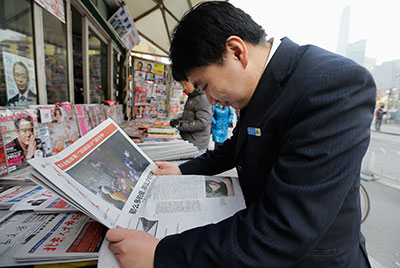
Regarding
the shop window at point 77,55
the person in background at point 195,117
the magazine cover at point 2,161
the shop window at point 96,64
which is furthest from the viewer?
the shop window at point 96,64

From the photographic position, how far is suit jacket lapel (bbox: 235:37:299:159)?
1.94ft

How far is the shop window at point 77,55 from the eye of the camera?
2.21 m

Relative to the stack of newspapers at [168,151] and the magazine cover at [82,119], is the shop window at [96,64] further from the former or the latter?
the stack of newspapers at [168,151]

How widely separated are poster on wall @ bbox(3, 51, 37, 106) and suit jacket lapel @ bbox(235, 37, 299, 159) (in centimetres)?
132

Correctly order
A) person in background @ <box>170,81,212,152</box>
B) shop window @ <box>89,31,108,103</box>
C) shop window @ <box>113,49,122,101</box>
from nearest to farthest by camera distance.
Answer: person in background @ <box>170,81,212,152</box> → shop window @ <box>89,31,108,103</box> → shop window @ <box>113,49,122,101</box>

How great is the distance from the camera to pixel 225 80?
66cm

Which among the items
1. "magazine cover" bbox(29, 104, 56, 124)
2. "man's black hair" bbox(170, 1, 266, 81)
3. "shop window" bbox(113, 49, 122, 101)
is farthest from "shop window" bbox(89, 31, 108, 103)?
"man's black hair" bbox(170, 1, 266, 81)

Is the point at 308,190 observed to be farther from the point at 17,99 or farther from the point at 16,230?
the point at 17,99

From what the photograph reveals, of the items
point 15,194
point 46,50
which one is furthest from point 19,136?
point 46,50

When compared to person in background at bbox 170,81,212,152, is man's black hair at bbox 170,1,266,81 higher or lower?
higher

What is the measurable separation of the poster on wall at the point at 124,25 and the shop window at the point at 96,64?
1.15 ft

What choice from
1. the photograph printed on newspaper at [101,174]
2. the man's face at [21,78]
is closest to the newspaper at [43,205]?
the photograph printed on newspaper at [101,174]

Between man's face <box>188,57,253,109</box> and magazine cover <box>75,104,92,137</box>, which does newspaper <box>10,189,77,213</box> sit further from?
magazine cover <box>75,104,92,137</box>

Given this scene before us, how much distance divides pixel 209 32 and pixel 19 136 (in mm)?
1007
